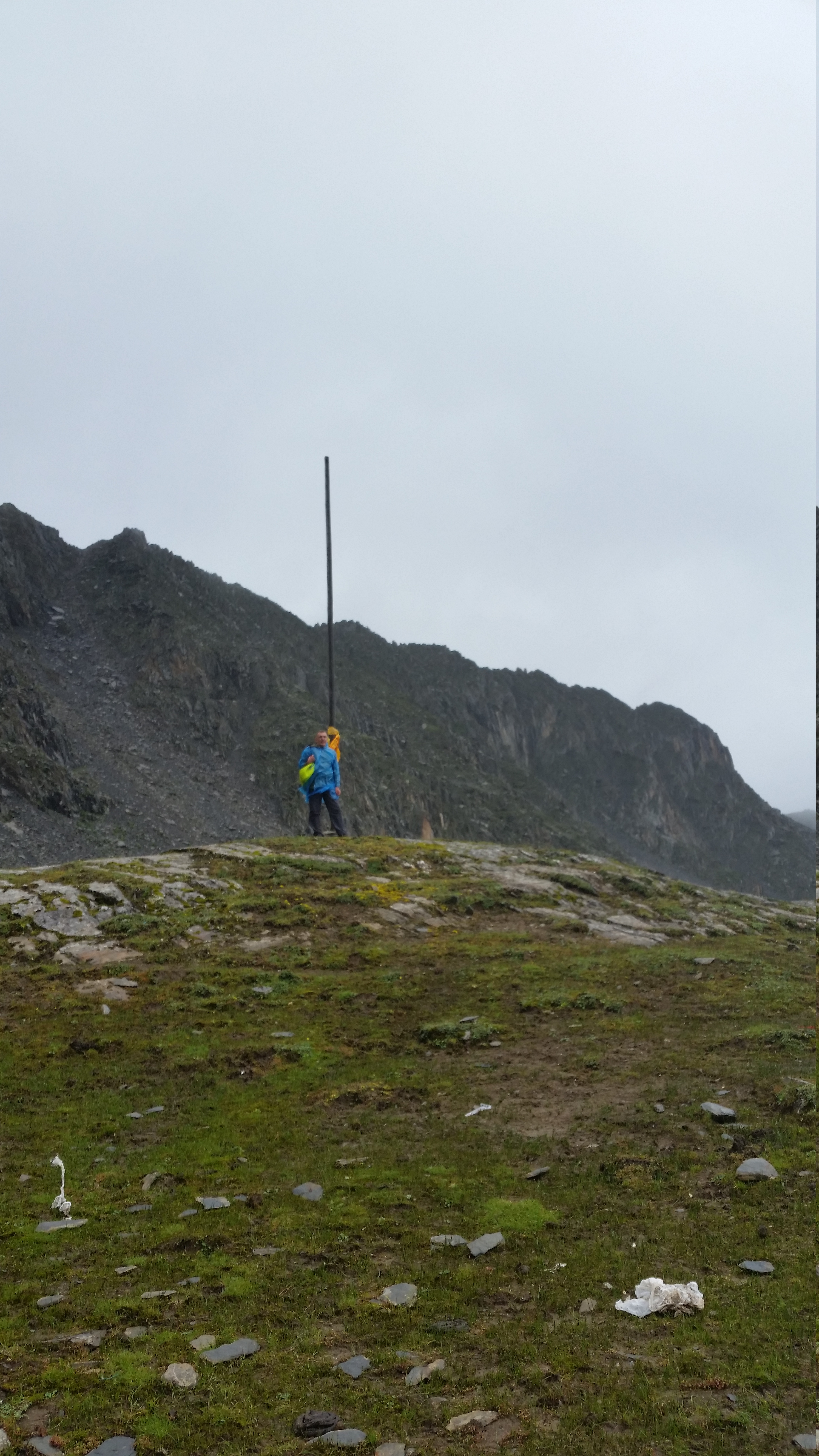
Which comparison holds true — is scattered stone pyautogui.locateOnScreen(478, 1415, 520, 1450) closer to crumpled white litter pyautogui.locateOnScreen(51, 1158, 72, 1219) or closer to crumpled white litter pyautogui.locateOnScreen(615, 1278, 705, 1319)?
crumpled white litter pyautogui.locateOnScreen(615, 1278, 705, 1319)

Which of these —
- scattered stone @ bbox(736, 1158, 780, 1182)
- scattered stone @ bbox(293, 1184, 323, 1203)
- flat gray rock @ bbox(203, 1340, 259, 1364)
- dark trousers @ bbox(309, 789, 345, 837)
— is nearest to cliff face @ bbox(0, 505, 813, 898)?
dark trousers @ bbox(309, 789, 345, 837)

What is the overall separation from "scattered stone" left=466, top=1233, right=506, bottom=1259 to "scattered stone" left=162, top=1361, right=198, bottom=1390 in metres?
2.66

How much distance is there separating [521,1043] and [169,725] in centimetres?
8786

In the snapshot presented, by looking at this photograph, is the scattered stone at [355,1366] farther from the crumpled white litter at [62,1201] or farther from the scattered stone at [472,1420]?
the crumpled white litter at [62,1201]

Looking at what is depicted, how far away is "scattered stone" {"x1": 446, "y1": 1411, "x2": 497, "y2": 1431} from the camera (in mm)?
5516

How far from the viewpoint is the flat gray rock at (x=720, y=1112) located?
10258 millimetres

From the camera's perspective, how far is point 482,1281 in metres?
7.36

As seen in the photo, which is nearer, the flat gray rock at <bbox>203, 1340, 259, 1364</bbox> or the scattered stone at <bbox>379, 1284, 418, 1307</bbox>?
the flat gray rock at <bbox>203, 1340, 259, 1364</bbox>

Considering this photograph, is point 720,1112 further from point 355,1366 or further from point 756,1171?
point 355,1366

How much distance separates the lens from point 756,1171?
884 cm

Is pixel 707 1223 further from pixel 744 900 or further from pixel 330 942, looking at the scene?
pixel 744 900

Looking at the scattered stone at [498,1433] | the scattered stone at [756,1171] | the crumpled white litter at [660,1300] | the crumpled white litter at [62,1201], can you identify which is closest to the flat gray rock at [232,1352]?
the scattered stone at [498,1433]

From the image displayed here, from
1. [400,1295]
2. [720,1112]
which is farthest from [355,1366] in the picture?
[720,1112]

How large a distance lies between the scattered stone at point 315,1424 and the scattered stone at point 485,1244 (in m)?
2.43
